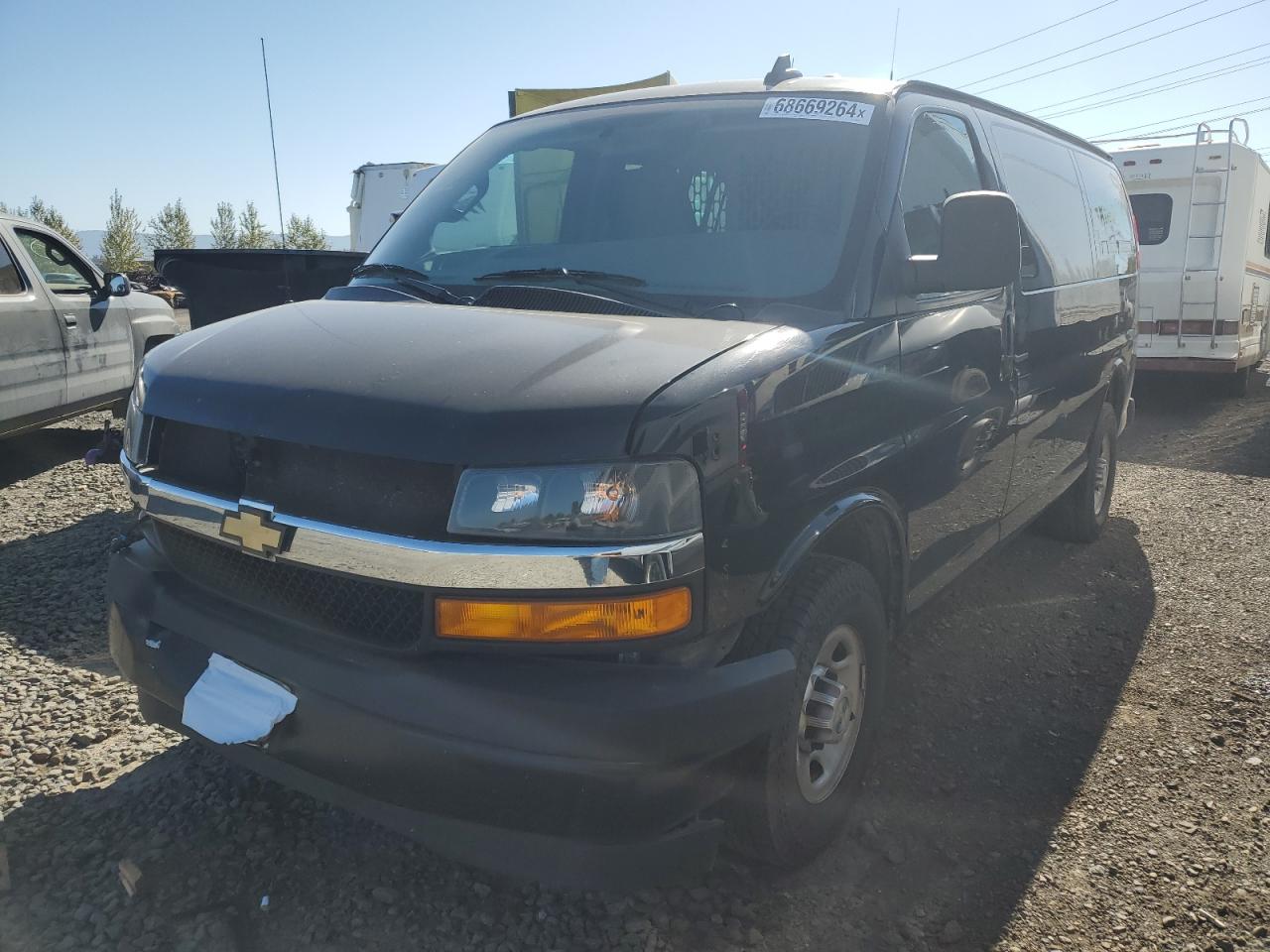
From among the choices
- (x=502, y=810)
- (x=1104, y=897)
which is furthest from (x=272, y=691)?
(x=1104, y=897)

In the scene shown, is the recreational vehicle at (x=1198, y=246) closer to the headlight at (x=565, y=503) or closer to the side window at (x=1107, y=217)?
the side window at (x=1107, y=217)

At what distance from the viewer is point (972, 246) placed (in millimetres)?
2668

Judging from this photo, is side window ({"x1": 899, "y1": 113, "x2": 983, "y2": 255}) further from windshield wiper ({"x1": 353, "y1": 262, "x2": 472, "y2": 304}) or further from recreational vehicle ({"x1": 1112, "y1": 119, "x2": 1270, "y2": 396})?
recreational vehicle ({"x1": 1112, "y1": 119, "x2": 1270, "y2": 396})

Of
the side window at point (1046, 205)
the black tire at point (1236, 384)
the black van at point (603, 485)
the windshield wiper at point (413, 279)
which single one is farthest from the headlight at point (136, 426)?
the black tire at point (1236, 384)

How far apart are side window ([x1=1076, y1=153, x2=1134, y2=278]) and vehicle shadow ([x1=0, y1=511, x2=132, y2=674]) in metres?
4.84

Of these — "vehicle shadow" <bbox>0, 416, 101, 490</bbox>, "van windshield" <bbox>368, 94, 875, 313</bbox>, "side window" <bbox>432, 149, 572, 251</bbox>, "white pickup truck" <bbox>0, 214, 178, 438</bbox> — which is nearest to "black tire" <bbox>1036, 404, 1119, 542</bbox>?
"van windshield" <bbox>368, 94, 875, 313</bbox>

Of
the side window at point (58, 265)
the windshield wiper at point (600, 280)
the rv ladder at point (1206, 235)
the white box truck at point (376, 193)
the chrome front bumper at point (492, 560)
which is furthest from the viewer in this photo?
the white box truck at point (376, 193)

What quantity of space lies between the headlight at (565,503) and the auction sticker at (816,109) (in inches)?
60.2

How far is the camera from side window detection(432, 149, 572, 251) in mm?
3047

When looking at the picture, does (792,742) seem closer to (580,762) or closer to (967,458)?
(580,762)

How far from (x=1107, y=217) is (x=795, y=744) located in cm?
416

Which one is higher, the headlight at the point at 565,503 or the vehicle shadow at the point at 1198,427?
the headlight at the point at 565,503

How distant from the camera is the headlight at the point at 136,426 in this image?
239 centimetres

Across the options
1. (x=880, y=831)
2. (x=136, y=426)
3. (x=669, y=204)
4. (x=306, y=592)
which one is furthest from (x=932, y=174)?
(x=136, y=426)
